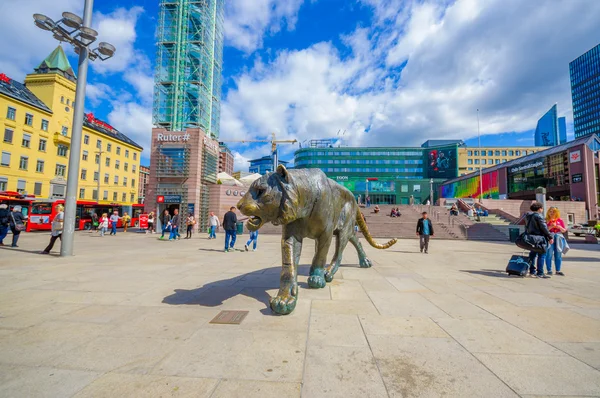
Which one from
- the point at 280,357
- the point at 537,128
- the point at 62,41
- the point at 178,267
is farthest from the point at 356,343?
the point at 537,128

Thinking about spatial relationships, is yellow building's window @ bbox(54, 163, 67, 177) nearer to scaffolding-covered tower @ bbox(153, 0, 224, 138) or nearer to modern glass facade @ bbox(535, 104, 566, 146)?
scaffolding-covered tower @ bbox(153, 0, 224, 138)

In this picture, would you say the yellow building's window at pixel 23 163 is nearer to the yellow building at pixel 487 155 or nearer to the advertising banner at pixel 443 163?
the advertising banner at pixel 443 163

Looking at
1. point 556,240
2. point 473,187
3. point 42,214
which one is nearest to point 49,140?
point 42,214

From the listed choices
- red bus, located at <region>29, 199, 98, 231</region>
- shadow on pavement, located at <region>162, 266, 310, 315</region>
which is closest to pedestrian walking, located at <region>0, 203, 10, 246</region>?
shadow on pavement, located at <region>162, 266, 310, 315</region>

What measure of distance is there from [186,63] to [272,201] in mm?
39892

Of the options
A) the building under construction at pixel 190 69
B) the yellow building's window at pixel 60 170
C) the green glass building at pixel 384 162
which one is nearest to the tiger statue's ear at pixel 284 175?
the building under construction at pixel 190 69

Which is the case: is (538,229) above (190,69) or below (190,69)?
below

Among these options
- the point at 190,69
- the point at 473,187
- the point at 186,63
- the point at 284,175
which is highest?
the point at 186,63

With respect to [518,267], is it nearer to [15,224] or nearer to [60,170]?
[15,224]

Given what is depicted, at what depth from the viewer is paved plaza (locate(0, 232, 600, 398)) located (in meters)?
2.00

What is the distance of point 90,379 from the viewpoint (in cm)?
205

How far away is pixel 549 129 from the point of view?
163375mm

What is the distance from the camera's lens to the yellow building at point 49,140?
3070cm

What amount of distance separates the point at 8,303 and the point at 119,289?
1.35 metres
